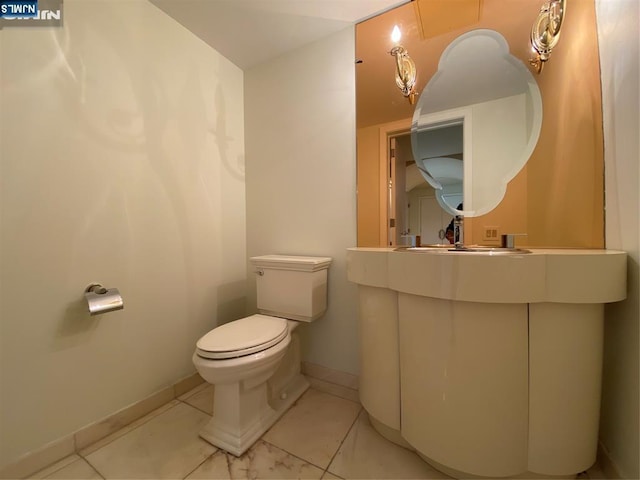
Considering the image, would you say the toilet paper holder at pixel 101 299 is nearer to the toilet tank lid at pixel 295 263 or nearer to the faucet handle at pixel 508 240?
the toilet tank lid at pixel 295 263

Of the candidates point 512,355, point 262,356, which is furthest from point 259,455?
point 512,355

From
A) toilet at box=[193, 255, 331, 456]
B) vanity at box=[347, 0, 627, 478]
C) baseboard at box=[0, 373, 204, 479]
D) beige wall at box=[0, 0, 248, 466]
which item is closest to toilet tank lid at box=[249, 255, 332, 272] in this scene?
toilet at box=[193, 255, 331, 456]

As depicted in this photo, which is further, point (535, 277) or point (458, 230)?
point (458, 230)

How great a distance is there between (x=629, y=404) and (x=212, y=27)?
2.48 meters

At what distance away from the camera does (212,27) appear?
4.66 ft

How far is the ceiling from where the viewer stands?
1.28 metres

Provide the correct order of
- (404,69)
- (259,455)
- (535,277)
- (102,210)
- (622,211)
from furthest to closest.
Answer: (404,69), (102,210), (259,455), (622,211), (535,277)

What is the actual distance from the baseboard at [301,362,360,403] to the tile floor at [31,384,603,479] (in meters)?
0.16

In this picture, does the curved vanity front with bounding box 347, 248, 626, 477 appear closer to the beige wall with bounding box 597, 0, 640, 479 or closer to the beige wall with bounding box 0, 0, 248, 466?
the beige wall with bounding box 597, 0, 640, 479

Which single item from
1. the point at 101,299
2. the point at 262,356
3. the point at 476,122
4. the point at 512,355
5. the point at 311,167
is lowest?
the point at 262,356

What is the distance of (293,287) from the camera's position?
1.36m

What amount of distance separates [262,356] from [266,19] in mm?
1752

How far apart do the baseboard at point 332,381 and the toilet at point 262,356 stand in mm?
65

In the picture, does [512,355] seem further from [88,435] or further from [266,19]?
[266,19]
